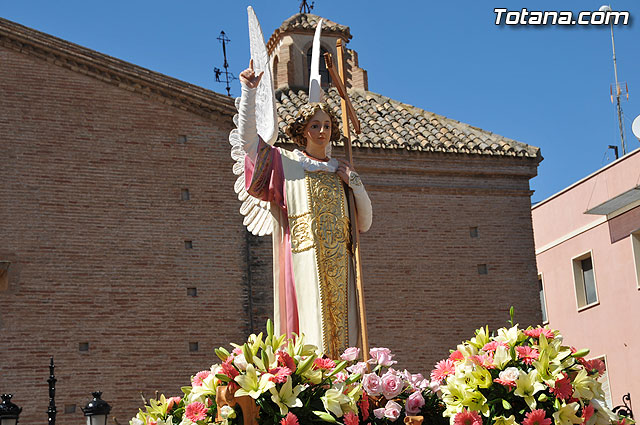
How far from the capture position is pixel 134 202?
743 inches

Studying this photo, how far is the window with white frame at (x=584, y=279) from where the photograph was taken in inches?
994

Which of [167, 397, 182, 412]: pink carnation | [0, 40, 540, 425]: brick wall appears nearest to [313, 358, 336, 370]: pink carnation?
[167, 397, 182, 412]: pink carnation

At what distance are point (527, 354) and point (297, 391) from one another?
50.0 inches

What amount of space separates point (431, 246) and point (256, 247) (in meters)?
3.64

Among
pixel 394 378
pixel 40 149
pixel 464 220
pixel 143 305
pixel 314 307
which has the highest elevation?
pixel 40 149

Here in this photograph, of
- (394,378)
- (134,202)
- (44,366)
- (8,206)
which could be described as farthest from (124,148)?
(394,378)

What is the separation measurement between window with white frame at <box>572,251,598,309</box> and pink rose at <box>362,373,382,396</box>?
20539 millimetres

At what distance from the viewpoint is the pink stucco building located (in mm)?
23328

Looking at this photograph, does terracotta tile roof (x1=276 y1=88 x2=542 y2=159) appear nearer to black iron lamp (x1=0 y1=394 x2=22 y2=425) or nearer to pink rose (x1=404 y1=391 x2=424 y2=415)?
black iron lamp (x1=0 y1=394 x2=22 y2=425)

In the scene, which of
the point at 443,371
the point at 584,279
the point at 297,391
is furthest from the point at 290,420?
the point at 584,279

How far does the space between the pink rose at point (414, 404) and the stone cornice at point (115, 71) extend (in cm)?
1449

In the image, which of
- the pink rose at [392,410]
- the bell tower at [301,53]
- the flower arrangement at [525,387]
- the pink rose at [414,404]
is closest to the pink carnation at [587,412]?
the flower arrangement at [525,387]

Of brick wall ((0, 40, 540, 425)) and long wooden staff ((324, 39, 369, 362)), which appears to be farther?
brick wall ((0, 40, 540, 425))

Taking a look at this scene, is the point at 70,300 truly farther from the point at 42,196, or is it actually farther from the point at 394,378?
the point at 394,378
